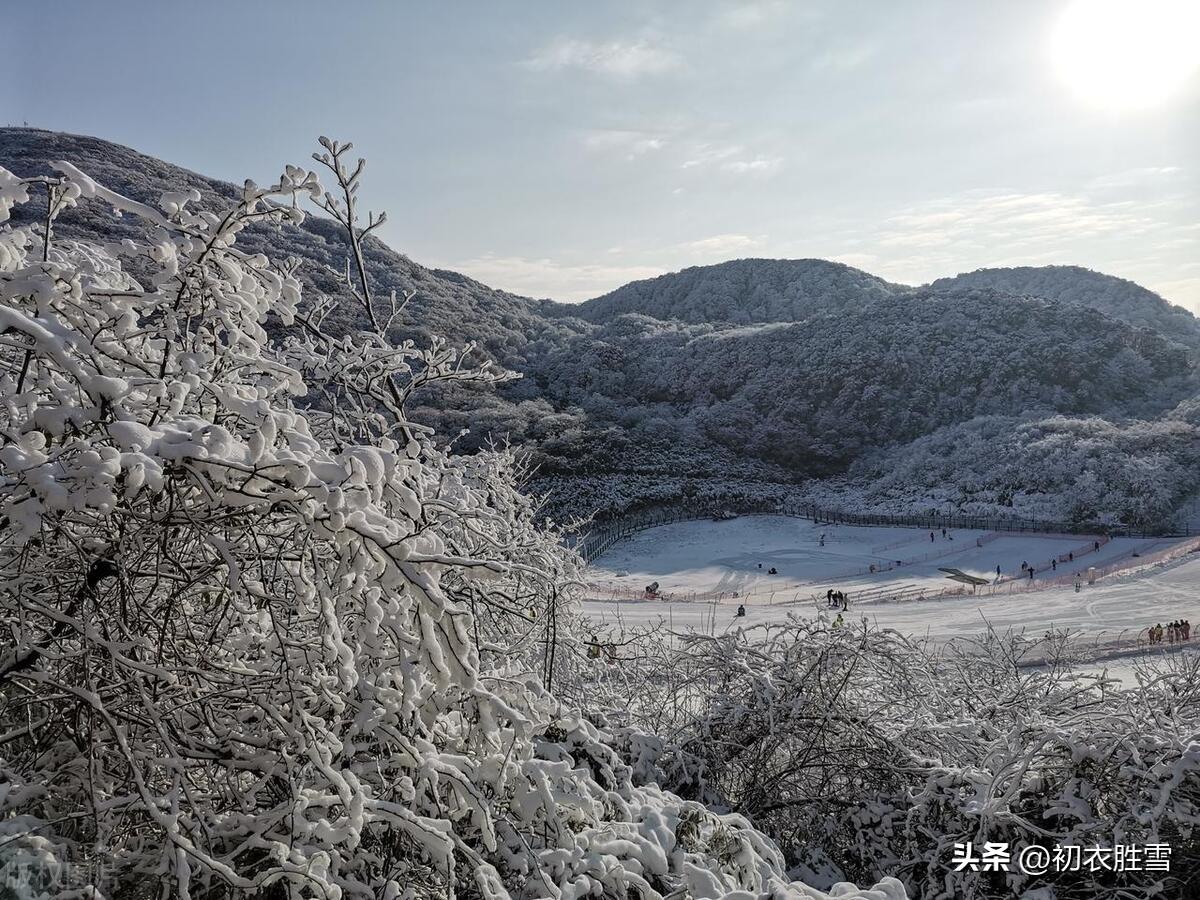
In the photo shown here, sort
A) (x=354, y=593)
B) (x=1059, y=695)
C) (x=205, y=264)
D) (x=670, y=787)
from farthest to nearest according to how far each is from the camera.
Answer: (x=1059, y=695)
(x=670, y=787)
(x=205, y=264)
(x=354, y=593)

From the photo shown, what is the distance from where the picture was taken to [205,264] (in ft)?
7.90

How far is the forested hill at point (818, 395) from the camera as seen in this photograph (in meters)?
39.3

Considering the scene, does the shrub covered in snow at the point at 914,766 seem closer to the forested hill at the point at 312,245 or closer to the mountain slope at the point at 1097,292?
the forested hill at the point at 312,245

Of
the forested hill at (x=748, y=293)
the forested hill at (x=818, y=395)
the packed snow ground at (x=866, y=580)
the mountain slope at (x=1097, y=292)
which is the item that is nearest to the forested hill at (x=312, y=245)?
the forested hill at (x=818, y=395)

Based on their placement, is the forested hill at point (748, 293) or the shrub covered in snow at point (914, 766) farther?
the forested hill at point (748, 293)

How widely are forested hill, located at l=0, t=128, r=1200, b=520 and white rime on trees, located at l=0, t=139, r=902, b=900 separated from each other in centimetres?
3353

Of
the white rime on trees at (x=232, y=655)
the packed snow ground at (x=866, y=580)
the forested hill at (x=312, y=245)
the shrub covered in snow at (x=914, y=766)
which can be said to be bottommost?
the packed snow ground at (x=866, y=580)

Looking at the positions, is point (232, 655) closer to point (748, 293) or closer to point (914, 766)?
point (914, 766)

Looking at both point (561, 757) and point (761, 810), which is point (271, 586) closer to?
point (561, 757)

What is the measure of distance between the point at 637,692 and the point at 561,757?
3574mm

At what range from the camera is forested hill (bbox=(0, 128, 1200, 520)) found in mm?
39281

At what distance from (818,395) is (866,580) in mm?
28824

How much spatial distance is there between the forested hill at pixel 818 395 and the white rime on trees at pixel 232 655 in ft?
110

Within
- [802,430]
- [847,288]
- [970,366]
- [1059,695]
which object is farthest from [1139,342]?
[1059,695]
